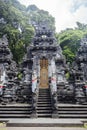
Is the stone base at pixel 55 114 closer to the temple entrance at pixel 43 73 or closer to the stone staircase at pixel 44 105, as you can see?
the stone staircase at pixel 44 105

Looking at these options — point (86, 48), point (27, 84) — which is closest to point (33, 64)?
point (27, 84)

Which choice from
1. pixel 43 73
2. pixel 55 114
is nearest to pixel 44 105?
pixel 55 114

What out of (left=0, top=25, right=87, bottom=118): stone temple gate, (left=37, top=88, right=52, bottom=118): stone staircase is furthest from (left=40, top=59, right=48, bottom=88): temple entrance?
(left=37, top=88, right=52, bottom=118): stone staircase

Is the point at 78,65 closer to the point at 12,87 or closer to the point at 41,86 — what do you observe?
the point at 41,86

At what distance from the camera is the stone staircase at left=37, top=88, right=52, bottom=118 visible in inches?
495

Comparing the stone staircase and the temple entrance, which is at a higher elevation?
the temple entrance

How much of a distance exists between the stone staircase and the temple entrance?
199 centimetres

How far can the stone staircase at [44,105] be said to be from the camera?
495 inches

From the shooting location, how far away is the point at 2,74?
18422mm

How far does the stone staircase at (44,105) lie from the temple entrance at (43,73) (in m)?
1.99

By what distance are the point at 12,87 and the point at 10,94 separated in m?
0.63

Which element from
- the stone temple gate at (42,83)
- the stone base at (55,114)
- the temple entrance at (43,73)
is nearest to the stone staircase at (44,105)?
the stone temple gate at (42,83)

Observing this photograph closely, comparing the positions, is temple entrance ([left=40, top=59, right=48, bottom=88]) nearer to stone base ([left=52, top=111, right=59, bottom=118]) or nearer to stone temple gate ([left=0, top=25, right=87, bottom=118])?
stone temple gate ([left=0, top=25, right=87, bottom=118])

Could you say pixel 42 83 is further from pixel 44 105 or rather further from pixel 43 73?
pixel 44 105
